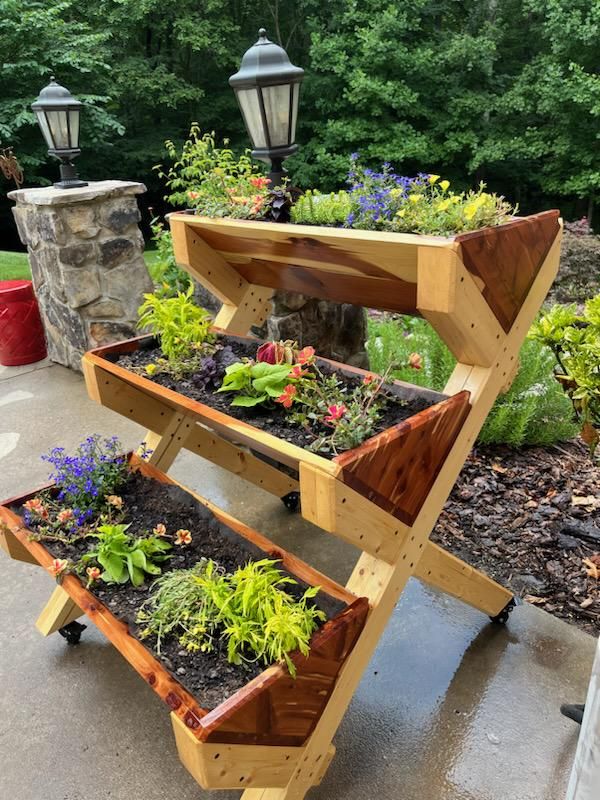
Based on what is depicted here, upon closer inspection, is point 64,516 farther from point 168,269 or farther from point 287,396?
point 168,269

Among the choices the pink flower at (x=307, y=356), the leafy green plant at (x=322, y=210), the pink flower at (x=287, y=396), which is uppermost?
the leafy green plant at (x=322, y=210)

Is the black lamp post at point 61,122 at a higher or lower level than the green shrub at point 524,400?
higher

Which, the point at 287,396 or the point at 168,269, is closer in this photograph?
the point at 287,396

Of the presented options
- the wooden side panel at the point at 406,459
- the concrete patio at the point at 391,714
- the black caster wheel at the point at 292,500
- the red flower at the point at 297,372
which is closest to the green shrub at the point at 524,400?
the black caster wheel at the point at 292,500

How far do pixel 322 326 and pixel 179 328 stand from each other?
821mm

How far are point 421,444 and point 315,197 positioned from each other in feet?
3.08

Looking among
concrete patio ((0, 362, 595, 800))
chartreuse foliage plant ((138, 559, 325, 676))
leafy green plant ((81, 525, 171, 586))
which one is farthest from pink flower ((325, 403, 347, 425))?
concrete patio ((0, 362, 595, 800))

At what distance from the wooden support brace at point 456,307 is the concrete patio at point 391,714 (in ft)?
3.24

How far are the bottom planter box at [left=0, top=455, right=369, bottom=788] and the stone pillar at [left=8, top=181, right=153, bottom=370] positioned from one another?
2.53 m

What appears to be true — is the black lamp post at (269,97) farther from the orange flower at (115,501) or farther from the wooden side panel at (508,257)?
the orange flower at (115,501)

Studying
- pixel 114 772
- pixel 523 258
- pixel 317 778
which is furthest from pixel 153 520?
pixel 523 258

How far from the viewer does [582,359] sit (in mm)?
1515

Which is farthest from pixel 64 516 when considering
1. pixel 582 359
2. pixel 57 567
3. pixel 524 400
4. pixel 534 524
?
pixel 524 400

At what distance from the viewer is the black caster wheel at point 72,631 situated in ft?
6.60
